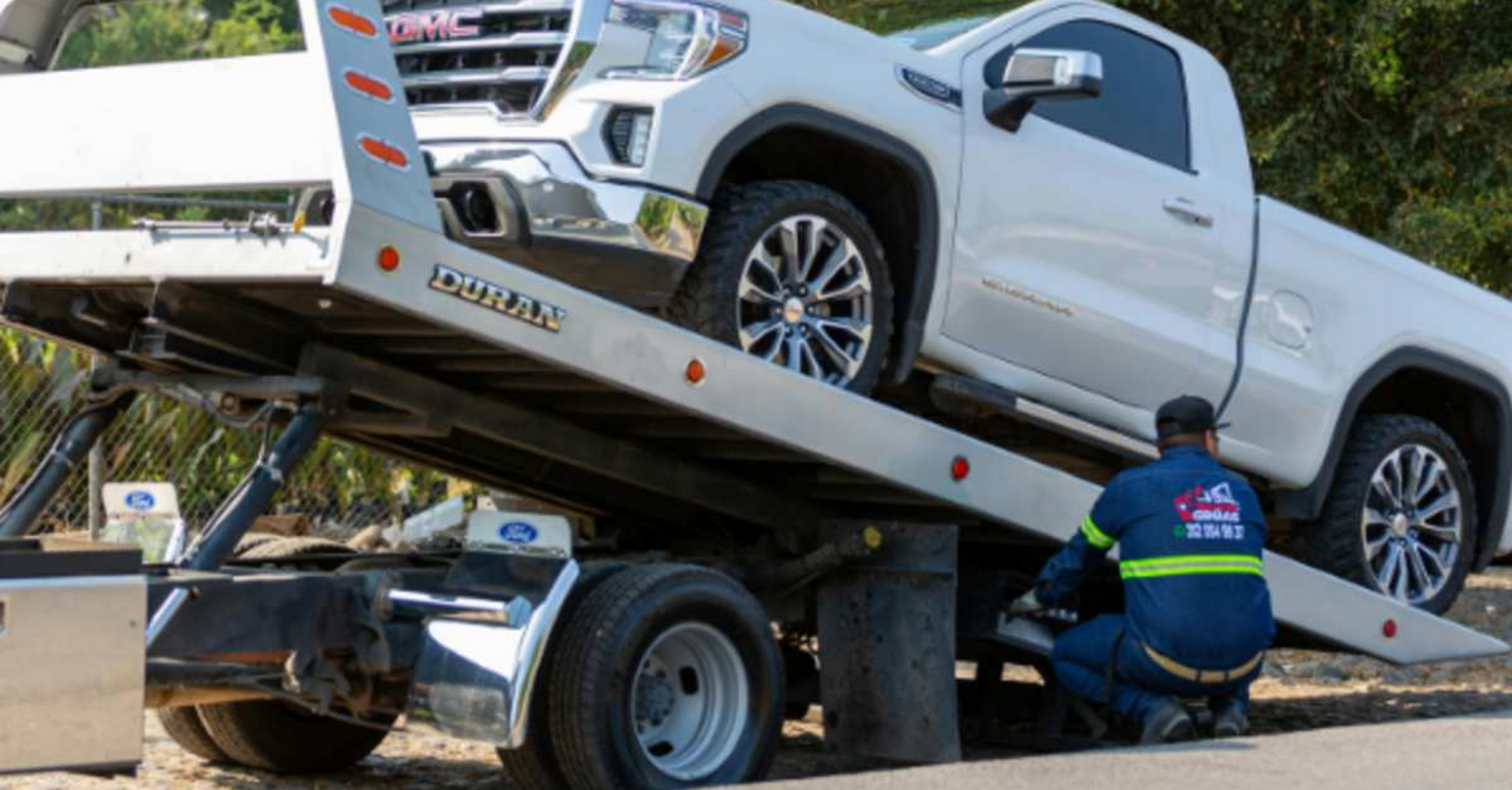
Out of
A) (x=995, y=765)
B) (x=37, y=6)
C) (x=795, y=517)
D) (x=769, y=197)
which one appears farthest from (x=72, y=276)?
(x=995, y=765)

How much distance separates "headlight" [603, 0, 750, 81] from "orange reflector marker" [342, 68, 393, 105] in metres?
1.11

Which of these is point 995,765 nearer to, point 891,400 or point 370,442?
point 891,400

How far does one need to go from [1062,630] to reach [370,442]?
2465mm

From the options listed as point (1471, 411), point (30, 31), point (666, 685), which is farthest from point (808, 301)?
point (1471, 411)

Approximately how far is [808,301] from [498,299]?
1.33 m

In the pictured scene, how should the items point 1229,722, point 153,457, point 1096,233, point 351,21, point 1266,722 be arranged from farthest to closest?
point 153,457 → point 1266,722 → point 1096,233 → point 1229,722 → point 351,21

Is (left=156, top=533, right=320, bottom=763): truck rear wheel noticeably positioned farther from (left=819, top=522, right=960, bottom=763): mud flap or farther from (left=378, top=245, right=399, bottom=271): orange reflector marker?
(left=378, top=245, right=399, bottom=271): orange reflector marker

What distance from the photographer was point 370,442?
6.93m

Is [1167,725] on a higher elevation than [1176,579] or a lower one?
lower

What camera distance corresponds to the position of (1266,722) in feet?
29.6

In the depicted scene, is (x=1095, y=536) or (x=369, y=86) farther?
(x=1095, y=536)

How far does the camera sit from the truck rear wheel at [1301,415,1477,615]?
27.3 feet

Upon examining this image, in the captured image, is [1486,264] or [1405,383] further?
[1486,264]

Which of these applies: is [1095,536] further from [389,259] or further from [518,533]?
[389,259]
